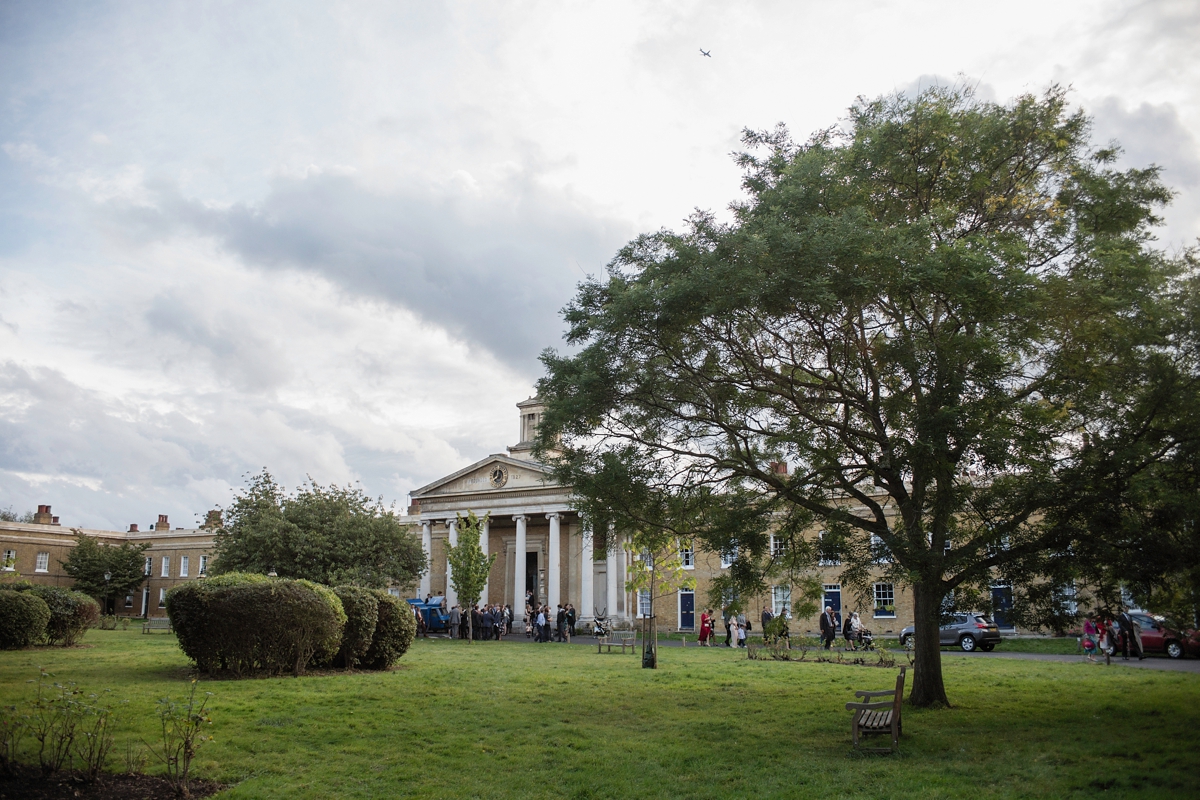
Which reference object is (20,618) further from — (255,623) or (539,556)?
(539,556)

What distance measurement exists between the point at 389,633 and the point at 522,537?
→ 1188 inches

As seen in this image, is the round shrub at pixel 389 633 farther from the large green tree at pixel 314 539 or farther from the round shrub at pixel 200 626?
the large green tree at pixel 314 539

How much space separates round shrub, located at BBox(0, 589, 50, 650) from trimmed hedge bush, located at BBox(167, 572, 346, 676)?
4.98 metres

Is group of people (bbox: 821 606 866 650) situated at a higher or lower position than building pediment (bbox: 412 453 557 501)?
lower

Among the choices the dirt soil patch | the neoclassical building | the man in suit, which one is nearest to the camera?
the dirt soil patch

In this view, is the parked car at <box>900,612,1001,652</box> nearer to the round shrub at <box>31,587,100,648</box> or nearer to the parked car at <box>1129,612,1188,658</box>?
the parked car at <box>1129,612,1188,658</box>

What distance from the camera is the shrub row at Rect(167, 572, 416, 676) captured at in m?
15.2

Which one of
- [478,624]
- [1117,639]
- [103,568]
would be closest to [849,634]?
[1117,639]

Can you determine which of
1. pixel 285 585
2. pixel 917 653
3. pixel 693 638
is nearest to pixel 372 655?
pixel 285 585

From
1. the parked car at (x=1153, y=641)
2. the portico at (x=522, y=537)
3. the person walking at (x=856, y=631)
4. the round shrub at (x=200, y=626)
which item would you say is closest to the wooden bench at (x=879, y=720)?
the round shrub at (x=200, y=626)

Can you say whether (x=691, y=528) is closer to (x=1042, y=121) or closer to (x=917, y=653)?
(x=917, y=653)

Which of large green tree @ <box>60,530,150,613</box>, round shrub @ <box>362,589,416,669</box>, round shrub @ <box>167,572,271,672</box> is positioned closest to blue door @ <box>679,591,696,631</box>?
round shrub @ <box>362,589,416,669</box>

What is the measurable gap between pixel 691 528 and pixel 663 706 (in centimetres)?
312

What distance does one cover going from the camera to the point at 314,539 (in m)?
37.2
